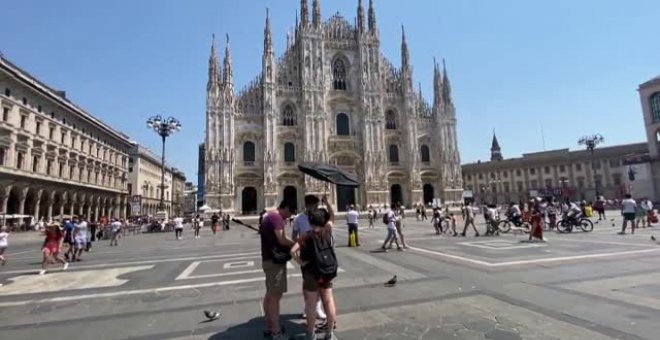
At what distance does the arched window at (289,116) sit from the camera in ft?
142

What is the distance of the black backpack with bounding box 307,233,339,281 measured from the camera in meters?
3.89

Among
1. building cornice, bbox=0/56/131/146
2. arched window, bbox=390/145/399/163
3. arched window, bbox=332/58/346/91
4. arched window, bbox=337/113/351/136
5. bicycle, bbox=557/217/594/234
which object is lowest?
bicycle, bbox=557/217/594/234

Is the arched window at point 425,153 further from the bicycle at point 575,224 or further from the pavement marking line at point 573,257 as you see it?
the pavement marking line at point 573,257

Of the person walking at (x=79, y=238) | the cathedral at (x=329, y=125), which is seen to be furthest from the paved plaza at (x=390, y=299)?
the cathedral at (x=329, y=125)

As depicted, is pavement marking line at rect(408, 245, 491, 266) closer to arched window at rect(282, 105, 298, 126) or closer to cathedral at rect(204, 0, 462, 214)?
cathedral at rect(204, 0, 462, 214)

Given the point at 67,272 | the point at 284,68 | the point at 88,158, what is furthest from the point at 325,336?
the point at 88,158

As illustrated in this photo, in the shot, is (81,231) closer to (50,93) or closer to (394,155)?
(50,93)

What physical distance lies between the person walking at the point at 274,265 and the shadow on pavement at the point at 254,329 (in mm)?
197

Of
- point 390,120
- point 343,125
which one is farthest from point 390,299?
point 390,120

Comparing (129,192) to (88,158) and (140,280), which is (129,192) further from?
(140,280)

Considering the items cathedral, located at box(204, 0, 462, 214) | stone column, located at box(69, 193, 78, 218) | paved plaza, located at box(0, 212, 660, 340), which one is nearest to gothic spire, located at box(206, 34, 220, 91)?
cathedral, located at box(204, 0, 462, 214)

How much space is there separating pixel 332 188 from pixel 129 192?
133 feet

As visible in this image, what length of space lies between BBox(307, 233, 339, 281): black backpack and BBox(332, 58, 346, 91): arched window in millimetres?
43461

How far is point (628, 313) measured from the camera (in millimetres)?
4566
